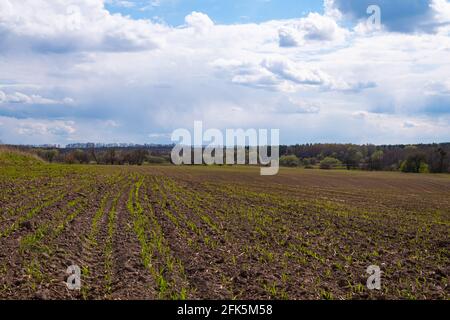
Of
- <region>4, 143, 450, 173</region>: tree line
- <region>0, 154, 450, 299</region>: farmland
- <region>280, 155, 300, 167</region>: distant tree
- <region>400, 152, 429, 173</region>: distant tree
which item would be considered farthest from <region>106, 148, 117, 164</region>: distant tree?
<region>0, 154, 450, 299</region>: farmland

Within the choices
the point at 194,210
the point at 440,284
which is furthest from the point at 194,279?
the point at 194,210

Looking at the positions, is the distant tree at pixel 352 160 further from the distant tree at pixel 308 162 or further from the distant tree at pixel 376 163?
the distant tree at pixel 308 162

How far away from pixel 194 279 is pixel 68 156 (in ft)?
379

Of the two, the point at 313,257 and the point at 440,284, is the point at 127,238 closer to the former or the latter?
the point at 313,257

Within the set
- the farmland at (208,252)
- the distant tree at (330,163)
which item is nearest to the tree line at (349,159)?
the distant tree at (330,163)

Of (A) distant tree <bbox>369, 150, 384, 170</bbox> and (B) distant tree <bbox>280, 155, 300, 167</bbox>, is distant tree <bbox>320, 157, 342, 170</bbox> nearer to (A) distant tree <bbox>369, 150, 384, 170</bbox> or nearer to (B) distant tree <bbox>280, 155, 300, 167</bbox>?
(A) distant tree <bbox>369, 150, 384, 170</bbox>

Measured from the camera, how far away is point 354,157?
4823 inches

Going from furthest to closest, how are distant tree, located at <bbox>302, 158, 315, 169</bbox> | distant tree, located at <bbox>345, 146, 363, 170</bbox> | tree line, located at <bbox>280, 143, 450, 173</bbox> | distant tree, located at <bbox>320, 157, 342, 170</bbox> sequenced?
distant tree, located at <bbox>302, 158, 315, 169</bbox> → distant tree, located at <bbox>320, 157, 342, 170</bbox> → distant tree, located at <bbox>345, 146, 363, 170</bbox> → tree line, located at <bbox>280, 143, 450, 173</bbox>

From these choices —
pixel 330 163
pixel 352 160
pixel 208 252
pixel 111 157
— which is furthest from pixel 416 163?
pixel 208 252

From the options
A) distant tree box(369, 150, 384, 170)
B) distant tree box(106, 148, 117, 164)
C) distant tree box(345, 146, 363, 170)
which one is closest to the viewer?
distant tree box(369, 150, 384, 170)

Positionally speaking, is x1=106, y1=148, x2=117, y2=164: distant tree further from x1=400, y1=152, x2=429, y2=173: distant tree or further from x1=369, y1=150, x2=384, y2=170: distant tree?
x1=400, y1=152, x2=429, y2=173: distant tree

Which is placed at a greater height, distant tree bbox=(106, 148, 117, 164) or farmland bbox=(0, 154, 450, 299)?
distant tree bbox=(106, 148, 117, 164)

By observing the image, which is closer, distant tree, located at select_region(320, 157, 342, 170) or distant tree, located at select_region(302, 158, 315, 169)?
Answer: distant tree, located at select_region(320, 157, 342, 170)

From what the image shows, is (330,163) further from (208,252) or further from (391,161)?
(208,252)
